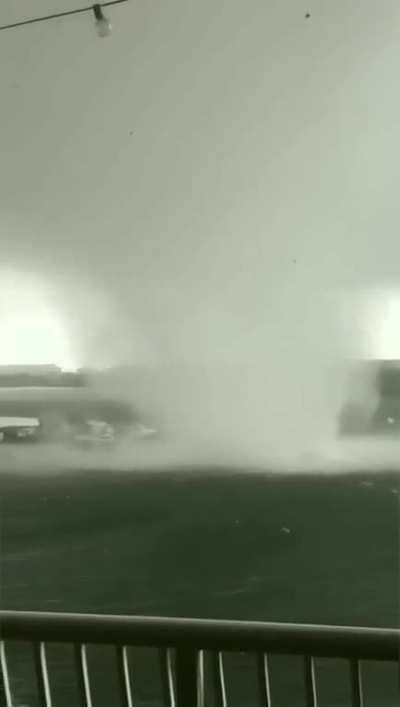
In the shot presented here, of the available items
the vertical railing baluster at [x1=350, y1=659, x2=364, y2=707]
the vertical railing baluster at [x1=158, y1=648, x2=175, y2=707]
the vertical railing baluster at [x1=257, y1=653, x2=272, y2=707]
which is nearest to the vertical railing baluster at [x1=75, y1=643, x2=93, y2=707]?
the vertical railing baluster at [x1=158, y1=648, x2=175, y2=707]

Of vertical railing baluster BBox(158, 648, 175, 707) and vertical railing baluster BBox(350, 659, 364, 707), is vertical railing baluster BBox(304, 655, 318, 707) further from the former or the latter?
vertical railing baluster BBox(158, 648, 175, 707)

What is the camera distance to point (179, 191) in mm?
2625

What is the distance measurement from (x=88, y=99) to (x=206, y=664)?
1.81 meters

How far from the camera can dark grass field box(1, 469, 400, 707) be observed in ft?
9.25

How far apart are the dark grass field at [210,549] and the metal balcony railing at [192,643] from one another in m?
1.32

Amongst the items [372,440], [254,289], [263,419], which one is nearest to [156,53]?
[254,289]

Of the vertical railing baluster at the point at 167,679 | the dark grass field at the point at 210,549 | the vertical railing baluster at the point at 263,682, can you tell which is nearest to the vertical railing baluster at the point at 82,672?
the vertical railing baluster at the point at 167,679

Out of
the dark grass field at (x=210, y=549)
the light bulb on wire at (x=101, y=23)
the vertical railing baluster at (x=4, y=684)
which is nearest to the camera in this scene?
the vertical railing baluster at (x=4, y=684)

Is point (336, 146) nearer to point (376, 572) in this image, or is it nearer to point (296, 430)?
point (296, 430)

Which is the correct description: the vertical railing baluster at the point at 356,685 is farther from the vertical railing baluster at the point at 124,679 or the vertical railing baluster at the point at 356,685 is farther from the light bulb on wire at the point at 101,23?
the light bulb on wire at the point at 101,23

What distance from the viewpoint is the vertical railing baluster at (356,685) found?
124 centimetres

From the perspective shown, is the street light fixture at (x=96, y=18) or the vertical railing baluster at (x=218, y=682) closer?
the vertical railing baluster at (x=218, y=682)

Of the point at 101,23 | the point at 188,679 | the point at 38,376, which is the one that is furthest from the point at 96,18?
the point at 188,679

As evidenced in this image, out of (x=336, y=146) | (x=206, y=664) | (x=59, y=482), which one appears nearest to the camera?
(x=206, y=664)
